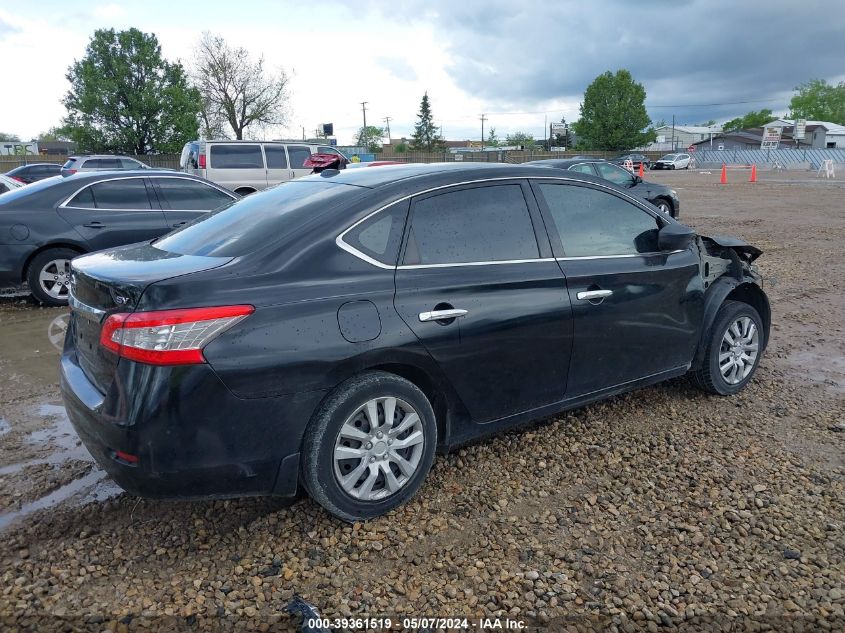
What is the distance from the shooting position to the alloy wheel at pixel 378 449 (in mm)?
2934

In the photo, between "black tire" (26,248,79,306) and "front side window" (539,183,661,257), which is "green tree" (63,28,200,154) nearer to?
"black tire" (26,248,79,306)

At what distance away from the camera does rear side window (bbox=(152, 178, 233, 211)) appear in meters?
8.17

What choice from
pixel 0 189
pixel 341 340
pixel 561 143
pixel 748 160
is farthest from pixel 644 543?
pixel 561 143

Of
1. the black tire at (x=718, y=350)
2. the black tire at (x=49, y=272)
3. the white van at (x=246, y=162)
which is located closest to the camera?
the black tire at (x=718, y=350)

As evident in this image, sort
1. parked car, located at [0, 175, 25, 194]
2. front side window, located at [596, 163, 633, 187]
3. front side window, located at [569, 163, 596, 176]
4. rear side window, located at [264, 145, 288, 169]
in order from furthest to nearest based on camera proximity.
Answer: rear side window, located at [264, 145, 288, 169] → parked car, located at [0, 175, 25, 194] → front side window, located at [596, 163, 633, 187] → front side window, located at [569, 163, 596, 176]

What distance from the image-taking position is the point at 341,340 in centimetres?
281

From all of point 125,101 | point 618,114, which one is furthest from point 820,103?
point 125,101

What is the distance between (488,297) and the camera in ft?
10.8

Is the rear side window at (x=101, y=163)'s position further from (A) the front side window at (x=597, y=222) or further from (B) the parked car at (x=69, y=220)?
(A) the front side window at (x=597, y=222)

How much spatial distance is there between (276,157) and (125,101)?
29.2 meters

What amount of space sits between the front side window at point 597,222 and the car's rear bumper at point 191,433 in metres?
1.81

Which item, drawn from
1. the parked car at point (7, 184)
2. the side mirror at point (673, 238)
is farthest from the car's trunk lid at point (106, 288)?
the parked car at point (7, 184)

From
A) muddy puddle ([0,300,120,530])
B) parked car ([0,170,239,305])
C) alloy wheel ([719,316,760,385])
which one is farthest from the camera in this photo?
parked car ([0,170,239,305])

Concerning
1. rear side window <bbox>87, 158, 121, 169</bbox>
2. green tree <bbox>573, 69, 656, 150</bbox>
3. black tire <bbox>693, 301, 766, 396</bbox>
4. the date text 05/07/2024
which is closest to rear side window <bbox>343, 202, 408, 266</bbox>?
the date text 05/07/2024
